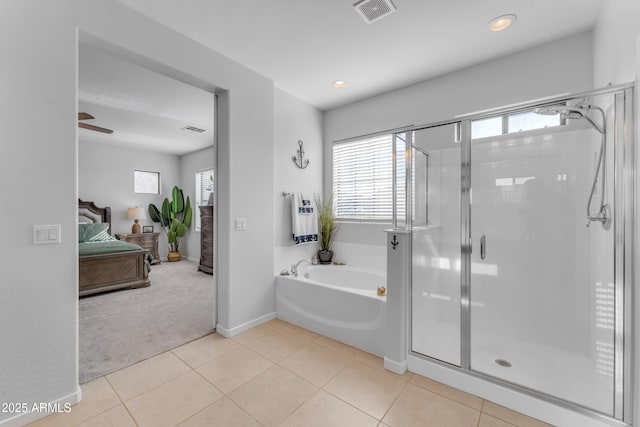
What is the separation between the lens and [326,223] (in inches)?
148

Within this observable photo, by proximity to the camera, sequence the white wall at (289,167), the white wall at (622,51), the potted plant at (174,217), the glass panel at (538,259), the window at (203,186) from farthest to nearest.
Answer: the potted plant at (174,217) < the window at (203,186) < the white wall at (289,167) < the glass panel at (538,259) < the white wall at (622,51)

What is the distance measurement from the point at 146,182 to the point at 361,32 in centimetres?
615

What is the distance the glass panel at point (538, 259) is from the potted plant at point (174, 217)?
6.15m

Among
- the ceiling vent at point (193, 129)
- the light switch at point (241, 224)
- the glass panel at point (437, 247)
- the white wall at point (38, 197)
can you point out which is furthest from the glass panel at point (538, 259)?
the ceiling vent at point (193, 129)

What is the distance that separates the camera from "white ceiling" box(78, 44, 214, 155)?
2.78m

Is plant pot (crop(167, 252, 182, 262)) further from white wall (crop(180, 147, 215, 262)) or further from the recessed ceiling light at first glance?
the recessed ceiling light

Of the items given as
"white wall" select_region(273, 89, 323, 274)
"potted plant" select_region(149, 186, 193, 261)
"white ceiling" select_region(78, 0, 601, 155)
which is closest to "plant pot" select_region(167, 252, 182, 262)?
"potted plant" select_region(149, 186, 193, 261)

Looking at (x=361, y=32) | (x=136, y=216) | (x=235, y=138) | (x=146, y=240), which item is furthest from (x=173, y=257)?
(x=361, y=32)

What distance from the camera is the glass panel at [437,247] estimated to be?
2146 millimetres

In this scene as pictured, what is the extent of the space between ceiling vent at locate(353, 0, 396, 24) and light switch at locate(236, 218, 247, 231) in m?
2.01

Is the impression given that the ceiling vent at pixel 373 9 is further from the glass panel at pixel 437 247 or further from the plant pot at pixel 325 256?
the plant pot at pixel 325 256

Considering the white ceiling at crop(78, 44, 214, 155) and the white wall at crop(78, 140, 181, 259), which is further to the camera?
the white wall at crop(78, 140, 181, 259)

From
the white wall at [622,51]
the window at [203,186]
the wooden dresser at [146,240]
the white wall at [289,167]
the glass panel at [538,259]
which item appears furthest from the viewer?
the window at [203,186]

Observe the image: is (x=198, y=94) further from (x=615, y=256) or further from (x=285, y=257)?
(x=615, y=256)
